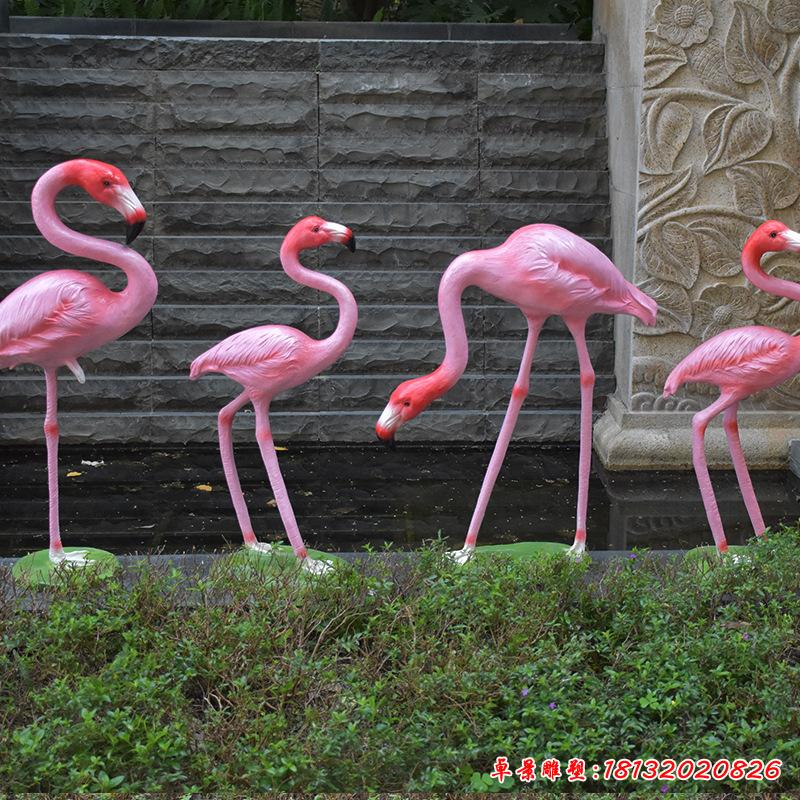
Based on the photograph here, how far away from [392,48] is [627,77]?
1659mm

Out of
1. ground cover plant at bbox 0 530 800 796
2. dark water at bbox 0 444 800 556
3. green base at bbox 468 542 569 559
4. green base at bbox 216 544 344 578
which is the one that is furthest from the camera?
dark water at bbox 0 444 800 556

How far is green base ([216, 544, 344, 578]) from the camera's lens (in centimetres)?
418

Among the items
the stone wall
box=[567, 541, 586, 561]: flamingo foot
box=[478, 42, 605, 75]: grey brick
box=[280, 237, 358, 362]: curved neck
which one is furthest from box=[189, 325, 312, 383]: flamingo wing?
box=[478, 42, 605, 75]: grey brick

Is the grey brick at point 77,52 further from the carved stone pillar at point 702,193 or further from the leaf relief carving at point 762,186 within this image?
the leaf relief carving at point 762,186

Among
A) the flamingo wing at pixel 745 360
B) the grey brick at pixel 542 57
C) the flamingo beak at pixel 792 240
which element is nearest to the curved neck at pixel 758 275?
the flamingo beak at pixel 792 240

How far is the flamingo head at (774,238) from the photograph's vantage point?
185 inches

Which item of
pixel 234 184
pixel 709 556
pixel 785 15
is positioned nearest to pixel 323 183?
pixel 234 184

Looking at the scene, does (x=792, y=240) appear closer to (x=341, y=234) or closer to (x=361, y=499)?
(x=341, y=234)

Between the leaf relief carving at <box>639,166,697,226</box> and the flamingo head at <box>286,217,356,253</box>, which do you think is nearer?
the flamingo head at <box>286,217,356,253</box>

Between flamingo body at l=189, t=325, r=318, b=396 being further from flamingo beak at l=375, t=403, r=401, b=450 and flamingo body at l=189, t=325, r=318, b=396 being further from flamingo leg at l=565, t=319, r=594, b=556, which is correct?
flamingo leg at l=565, t=319, r=594, b=556

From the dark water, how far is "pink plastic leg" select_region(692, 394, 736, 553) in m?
1.28

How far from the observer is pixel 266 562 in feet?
14.5

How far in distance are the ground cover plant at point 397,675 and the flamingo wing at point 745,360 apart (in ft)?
2.47

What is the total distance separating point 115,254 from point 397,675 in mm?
2009
